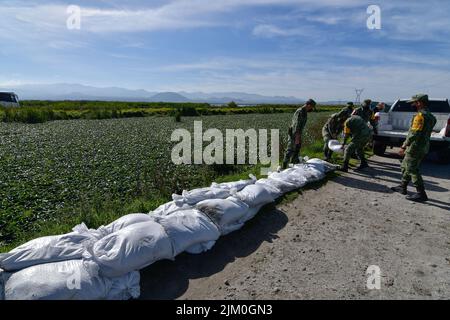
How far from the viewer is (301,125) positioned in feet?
23.9

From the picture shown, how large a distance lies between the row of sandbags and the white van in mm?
28637

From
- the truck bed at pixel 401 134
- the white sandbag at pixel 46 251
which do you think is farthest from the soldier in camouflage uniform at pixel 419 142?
the white sandbag at pixel 46 251

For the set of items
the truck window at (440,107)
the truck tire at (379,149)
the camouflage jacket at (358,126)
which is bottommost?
the truck tire at (379,149)

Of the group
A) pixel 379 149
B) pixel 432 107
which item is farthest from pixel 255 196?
pixel 432 107

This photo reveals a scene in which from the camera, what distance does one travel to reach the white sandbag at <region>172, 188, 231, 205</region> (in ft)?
14.7

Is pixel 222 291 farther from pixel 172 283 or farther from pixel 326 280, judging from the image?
pixel 326 280

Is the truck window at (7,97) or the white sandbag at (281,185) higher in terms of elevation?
the truck window at (7,97)

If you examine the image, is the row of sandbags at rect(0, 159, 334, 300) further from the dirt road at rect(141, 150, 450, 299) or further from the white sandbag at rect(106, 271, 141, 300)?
the dirt road at rect(141, 150, 450, 299)

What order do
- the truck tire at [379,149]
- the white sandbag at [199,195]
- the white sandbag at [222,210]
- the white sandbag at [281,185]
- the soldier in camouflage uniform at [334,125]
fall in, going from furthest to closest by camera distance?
the truck tire at [379,149], the soldier in camouflage uniform at [334,125], the white sandbag at [281,185], the white sandbag at [199,195], the white sandbag at [222,210]

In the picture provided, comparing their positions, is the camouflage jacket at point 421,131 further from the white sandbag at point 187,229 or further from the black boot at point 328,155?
the white sandbag at point 187,229

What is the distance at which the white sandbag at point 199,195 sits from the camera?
176 inches
